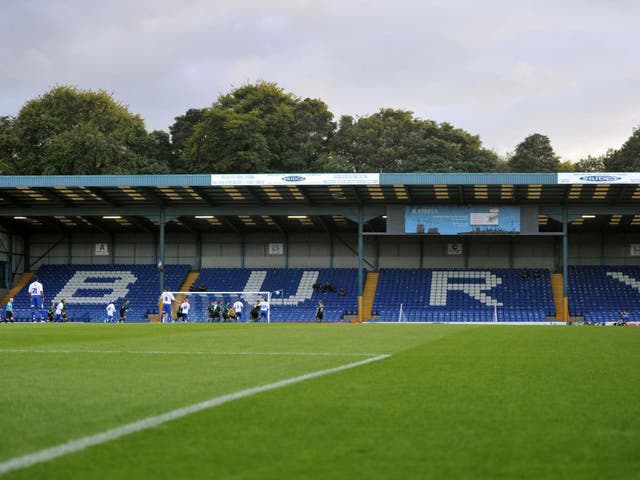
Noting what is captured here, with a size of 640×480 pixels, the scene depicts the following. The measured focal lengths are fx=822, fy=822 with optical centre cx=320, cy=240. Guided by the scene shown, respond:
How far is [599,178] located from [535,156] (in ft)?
123

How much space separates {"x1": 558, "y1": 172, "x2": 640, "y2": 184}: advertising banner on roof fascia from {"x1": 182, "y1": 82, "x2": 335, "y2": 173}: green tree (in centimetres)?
3105

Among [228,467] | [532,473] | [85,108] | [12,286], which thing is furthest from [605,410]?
[85,108]

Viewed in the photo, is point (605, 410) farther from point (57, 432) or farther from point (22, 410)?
point (22, 410)

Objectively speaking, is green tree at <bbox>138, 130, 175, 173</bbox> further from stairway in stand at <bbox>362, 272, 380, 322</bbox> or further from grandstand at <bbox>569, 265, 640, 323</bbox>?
grandstand at <bbox>569, 265, 640, 323</bbox>

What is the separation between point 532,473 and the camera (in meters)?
4.20

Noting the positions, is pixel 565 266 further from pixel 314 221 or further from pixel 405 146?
pixel 405 146

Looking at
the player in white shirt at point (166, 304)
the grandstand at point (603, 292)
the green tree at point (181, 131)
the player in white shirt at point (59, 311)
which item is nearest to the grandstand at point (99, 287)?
the player in white shirt at point (59, 311)

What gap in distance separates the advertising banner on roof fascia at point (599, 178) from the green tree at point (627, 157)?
31153 millimetres

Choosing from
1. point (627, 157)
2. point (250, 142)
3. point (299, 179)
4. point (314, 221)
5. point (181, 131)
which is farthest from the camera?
point (181, 131)

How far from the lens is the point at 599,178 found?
148 feet

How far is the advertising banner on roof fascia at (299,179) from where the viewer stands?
152ft

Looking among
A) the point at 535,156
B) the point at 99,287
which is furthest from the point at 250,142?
the point at 535,156

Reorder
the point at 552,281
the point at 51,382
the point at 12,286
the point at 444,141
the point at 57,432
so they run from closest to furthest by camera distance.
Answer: the point at 57,432 < the point at 51,382 < the point at 552,281 < the point at 12,286 < the point at 444,141

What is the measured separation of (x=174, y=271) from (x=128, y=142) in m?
19.4
